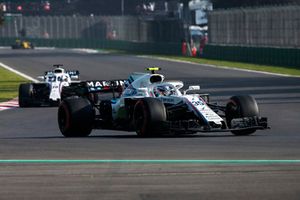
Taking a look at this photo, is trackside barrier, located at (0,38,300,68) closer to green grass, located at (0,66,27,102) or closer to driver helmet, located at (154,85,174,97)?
green grass, located at (0,66,27,102)

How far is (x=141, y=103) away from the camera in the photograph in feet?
55.0

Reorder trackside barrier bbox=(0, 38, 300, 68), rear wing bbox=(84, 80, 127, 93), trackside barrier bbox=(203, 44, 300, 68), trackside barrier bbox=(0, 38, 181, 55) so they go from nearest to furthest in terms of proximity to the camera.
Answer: rear wing bbox=(84, 80, 127, 93), trackside barrier bbox=(203, 44, 300, 68), trackside barrier bbox=(0, 38, 300, 68), trackside barrier bbox=(0, 38, 181, 55)

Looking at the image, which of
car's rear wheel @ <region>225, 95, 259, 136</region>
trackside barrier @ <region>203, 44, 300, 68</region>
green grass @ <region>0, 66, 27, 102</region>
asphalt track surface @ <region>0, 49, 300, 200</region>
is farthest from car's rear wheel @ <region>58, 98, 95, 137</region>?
trackside barrier @ <region>203, 44, 300, 68</region>

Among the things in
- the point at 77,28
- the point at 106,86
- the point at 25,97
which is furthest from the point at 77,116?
the point at 77,28

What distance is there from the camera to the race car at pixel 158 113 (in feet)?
54.5

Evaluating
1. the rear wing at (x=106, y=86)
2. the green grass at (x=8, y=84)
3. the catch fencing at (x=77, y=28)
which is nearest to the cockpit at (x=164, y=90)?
the rear wing at (x=106, y=86)

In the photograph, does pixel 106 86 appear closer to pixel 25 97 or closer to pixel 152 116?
pixel 152 116

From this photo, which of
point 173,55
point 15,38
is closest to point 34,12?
point 15,38

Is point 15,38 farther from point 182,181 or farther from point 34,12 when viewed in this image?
point 182,181

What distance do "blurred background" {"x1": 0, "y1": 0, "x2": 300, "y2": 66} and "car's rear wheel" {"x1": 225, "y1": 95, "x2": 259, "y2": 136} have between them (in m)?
35.5

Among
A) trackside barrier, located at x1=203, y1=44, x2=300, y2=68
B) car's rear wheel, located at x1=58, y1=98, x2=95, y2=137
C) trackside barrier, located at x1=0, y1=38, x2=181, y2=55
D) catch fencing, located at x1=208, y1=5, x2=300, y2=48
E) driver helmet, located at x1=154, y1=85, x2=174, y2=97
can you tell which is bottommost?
trackside barrier, located at x1=0, y1=38, x2=181, y2=55

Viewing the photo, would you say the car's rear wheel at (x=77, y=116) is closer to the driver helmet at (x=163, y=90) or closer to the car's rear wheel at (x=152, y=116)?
the driver helmet at (x=163, y=90)

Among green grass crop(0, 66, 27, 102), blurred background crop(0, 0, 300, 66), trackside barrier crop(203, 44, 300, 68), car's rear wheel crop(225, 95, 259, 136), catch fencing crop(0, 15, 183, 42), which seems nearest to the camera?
car's rear wheel crop(225, 95, 259, 136)

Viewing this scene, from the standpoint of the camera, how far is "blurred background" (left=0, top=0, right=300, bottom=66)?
57.2 m
